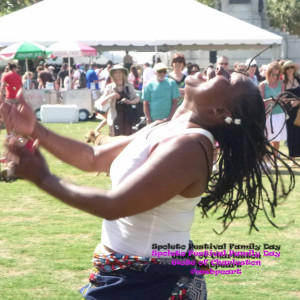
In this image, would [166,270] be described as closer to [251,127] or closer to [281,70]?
[251,127]

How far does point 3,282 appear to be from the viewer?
17.5 feet

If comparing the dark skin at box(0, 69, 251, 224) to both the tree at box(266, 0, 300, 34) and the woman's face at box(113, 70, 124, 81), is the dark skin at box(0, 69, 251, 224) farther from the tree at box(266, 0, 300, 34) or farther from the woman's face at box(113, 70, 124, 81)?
the tree at box(266, 0, 300, 34)

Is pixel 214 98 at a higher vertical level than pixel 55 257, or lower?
higher

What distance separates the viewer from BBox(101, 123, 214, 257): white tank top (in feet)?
8.36

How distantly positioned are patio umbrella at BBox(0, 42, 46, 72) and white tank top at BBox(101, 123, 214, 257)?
1959 cm

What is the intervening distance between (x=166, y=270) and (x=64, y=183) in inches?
22.1

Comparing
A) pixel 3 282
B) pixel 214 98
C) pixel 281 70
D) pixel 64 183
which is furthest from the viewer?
pixel 281 70

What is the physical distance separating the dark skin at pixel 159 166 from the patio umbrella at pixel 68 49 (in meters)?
18.8

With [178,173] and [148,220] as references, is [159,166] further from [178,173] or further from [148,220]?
[148,220]

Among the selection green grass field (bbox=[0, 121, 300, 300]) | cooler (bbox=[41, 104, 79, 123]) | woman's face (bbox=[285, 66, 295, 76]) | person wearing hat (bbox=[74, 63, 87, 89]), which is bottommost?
cooler (bbox=[41, 104, 79, 123])

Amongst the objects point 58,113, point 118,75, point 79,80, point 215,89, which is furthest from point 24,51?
point 215,89

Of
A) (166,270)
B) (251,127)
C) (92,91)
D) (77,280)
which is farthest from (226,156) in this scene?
(92,91)

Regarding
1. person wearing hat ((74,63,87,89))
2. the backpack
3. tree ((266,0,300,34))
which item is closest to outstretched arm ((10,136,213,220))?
person wearing hat ((74,63,87,89))

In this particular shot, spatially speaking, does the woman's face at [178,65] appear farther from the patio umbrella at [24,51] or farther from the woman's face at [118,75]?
the patio umbrella at [24,51]
